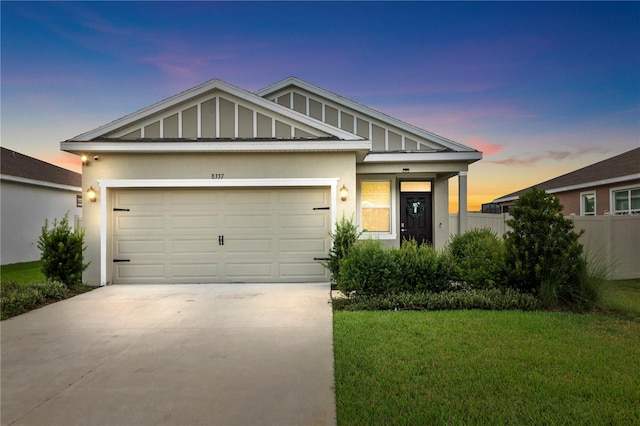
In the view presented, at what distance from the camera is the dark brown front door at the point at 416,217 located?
12.2 m

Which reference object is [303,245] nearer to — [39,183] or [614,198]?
[39,183]

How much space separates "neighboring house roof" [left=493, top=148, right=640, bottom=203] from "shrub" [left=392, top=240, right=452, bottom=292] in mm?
7879

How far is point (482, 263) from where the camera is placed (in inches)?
294

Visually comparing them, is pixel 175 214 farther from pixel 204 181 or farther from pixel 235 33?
pixel 235 33

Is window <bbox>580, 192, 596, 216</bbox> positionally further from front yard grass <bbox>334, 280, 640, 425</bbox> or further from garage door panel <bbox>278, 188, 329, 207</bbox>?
garage door panel <bbox>278, 188, 329, 207</bbox>

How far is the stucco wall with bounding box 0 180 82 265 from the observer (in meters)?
14.1

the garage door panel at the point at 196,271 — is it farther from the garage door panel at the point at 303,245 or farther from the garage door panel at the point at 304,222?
the garage door panel at the point at 304,222

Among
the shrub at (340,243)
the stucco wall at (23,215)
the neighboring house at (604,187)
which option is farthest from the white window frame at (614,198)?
the stucco wall at (23,215)

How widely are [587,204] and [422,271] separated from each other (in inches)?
582

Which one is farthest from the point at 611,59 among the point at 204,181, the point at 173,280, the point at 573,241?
the point at 173,280

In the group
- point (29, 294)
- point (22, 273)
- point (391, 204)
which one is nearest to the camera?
point (29, 294)

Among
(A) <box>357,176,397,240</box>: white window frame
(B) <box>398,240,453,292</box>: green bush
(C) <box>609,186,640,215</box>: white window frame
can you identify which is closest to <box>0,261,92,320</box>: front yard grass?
(B) <box>398,240,453,292</box>: green bush

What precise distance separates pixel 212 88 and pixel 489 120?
402 inches

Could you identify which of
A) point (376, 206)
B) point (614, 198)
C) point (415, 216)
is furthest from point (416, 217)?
point (614, 198)
